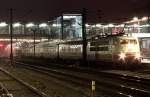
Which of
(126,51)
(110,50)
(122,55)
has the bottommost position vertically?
(122,55)

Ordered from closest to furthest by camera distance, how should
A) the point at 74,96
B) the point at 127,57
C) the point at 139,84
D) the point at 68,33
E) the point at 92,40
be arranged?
the point at 74,96, the point at 139,84, the point at 127,57, the point at 92,40, the point at 68,33

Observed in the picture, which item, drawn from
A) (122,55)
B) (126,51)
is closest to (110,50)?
(122,55)

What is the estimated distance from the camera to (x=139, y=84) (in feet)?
79.1

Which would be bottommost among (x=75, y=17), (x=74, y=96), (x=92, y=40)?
(x=74, y=96)

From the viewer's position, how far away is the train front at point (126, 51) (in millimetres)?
38388

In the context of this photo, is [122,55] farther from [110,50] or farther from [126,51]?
[110,50]

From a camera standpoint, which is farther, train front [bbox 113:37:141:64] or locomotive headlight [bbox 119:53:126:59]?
locomotive headlight [bbox 119:53:126:59]

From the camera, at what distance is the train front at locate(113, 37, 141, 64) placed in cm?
3839

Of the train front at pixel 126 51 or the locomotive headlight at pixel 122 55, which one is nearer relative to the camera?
the train front at pixel 126 51

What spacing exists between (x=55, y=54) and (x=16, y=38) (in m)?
57.3

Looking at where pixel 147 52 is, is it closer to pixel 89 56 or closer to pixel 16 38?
pixel 89 56

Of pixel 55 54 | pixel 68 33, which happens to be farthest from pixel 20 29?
pixel 55 54

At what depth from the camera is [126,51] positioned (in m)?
39.3

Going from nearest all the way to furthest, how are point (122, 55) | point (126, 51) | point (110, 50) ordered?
point (122, 55)
point (110, 50)
point (126, 51)
